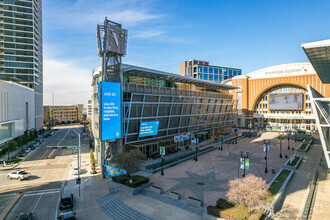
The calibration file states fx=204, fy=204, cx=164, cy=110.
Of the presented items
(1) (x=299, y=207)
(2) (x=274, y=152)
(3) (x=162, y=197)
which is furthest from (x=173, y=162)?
(2) (x=274, y=152)

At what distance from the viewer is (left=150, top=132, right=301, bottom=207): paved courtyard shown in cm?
2633

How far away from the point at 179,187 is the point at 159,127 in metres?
18.5

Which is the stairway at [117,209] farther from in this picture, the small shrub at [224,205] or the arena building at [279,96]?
the arena building at [279,96]

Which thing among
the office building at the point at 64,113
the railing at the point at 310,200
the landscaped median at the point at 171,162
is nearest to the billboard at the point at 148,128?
the landscaped median at the point at 171,162

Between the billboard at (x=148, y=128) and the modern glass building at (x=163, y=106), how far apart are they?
2.60 feet

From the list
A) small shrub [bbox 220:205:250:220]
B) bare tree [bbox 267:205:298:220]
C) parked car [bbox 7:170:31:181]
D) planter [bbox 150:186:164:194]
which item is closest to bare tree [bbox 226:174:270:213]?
small shrub [bbox 220:205:250:220]

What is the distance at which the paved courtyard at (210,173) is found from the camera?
86.4 feet

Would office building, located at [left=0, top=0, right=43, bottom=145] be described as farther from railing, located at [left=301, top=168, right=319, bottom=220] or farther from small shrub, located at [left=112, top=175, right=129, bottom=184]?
railing, located at [left=301, top=168, right=319, bottom=220]

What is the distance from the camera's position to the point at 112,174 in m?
32.5

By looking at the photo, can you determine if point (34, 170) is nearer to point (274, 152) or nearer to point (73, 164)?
point (73, 164)

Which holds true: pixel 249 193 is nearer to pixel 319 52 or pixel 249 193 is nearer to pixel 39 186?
pixel 319 52

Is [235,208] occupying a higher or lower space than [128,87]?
lower

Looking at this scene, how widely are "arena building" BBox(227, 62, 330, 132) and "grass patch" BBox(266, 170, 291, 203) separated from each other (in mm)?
49193

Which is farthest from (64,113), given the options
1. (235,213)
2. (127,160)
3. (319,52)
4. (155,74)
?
(319,52)
